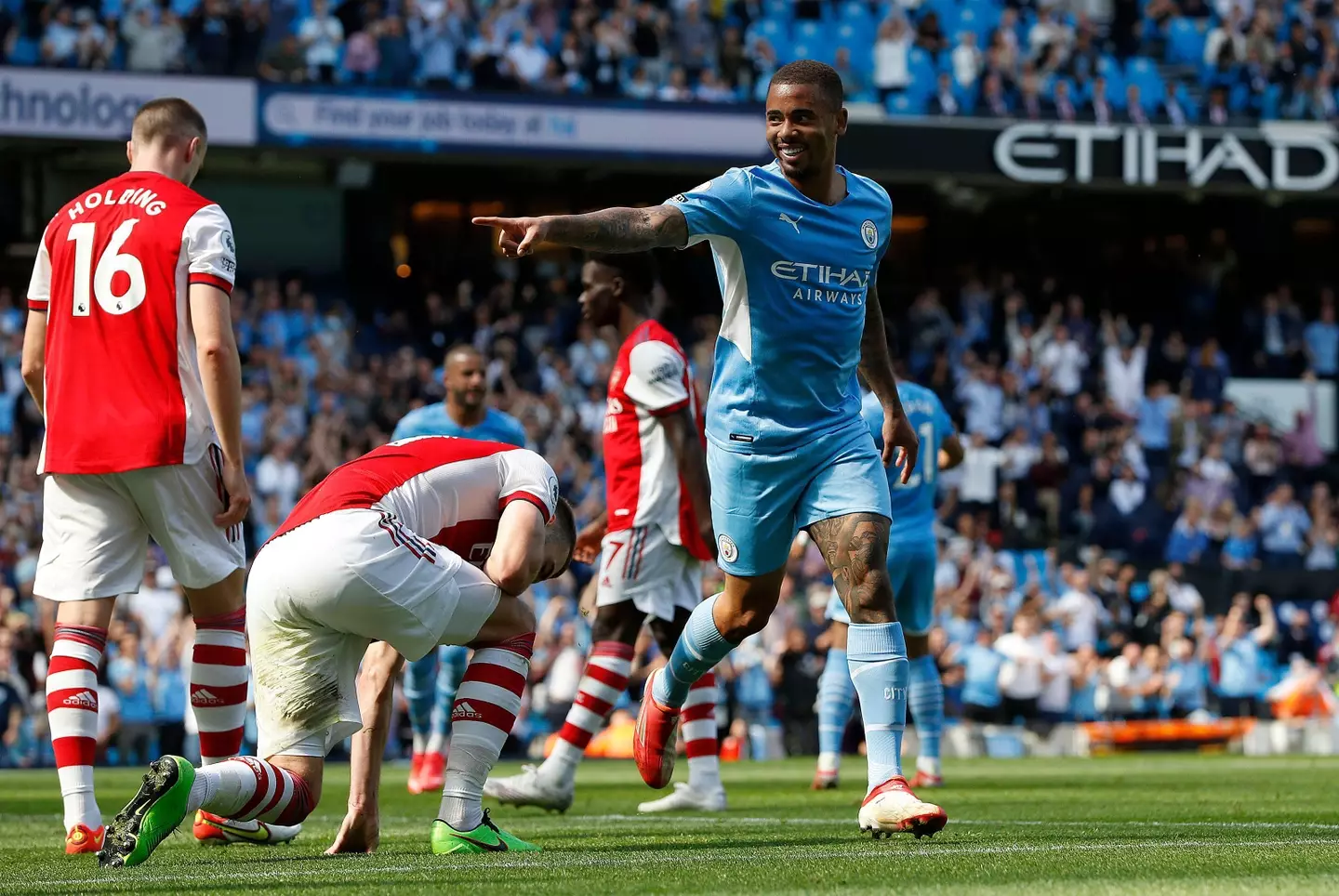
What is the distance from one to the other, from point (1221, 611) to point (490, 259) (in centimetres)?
1136

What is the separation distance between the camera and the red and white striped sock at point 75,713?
627cm

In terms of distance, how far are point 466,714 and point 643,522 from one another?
326 cm

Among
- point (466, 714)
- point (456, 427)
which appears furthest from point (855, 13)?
point (466, 714)

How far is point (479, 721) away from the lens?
589 cm

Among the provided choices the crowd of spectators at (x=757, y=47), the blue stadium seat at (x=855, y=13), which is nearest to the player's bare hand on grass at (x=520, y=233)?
the crowd of spectators at (x=757, y=47)

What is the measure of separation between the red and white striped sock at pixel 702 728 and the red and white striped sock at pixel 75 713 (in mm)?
3233

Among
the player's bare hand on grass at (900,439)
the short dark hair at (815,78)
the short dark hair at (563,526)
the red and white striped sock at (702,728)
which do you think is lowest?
the red and white striped sock at (702,728)

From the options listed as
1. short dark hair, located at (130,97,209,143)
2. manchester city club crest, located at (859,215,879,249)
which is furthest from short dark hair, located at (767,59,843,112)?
short dark hair, located at (130,97,209,143)

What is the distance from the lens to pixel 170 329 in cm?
654

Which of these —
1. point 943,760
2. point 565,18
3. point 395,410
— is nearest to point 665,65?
point 565,18

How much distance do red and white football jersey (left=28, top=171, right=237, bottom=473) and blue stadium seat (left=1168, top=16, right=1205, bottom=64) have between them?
24.7m

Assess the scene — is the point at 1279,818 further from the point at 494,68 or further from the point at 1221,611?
the point at 494,68

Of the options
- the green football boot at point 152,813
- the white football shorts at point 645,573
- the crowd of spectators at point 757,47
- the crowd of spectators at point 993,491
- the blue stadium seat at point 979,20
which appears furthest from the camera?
the blue stadium seat at point 979,20

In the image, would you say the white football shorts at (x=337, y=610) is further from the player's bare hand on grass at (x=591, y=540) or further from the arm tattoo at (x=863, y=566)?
the player's bare hand on grass at (x=591, y=540)
